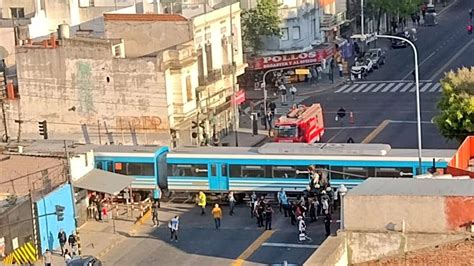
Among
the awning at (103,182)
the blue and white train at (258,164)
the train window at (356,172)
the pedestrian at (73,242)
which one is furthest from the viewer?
the train window at (356,172)

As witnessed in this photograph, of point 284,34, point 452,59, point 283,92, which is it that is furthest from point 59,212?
point 452,59

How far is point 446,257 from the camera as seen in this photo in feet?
84.8

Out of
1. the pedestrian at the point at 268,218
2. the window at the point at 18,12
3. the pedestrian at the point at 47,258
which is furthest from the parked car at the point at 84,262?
the window at the point at 18,12

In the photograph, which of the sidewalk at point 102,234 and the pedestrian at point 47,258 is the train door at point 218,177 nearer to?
the sidewalk at point 102,234

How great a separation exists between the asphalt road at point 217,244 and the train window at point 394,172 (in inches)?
172

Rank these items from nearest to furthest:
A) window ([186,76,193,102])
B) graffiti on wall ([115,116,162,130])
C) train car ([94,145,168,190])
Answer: train car ([94,145,168,190])
graffiti on wall ([115,116,162,130])
window ([186,76,193,102])

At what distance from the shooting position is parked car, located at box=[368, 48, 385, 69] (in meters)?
98.6

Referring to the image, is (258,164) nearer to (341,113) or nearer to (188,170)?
(188,170)

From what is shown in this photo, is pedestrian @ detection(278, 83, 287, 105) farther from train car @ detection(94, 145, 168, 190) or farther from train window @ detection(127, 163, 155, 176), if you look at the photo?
train window @ detection(127, 163, 155, 176)

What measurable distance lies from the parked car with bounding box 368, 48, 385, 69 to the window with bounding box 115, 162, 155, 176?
44290 millimetres

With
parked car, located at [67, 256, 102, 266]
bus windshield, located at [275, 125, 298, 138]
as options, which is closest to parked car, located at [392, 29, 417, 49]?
bus windshield, located at [275, 125, 298, 138]

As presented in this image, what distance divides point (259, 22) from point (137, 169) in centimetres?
3434

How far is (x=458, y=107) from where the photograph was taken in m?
56.9

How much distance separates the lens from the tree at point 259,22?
89.5 m
